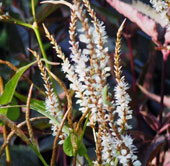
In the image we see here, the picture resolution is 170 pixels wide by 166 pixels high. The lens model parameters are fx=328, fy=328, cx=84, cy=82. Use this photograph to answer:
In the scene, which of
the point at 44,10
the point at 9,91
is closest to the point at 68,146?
the point at 9,91

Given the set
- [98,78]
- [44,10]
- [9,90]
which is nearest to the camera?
[98,78]

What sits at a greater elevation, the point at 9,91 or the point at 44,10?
the point at 44,10

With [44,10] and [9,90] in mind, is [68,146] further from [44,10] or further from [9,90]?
[44,10]

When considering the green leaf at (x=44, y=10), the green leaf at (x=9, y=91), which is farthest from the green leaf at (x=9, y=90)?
the green leaf at (x=44, y=10)

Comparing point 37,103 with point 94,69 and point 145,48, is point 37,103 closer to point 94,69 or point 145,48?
point 94,69

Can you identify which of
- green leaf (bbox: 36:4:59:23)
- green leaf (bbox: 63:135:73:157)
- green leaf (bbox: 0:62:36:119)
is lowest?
green leaf (bbox: 63:135:73:157)

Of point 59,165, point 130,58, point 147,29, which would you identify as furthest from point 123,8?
point 59,165

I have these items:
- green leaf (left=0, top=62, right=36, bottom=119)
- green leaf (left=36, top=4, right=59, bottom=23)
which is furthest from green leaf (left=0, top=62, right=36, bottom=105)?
green leaf (left=36, top=4, right=59, bottom=23)

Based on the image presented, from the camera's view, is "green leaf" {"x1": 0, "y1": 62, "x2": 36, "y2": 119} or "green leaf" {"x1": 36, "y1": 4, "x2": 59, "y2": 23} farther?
"green leaf" {"x1": 36, "y1": 4, "x2": 59, "y2": 23}

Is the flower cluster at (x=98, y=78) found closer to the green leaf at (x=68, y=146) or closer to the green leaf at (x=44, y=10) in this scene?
the green leaf at (x=68, y=146)

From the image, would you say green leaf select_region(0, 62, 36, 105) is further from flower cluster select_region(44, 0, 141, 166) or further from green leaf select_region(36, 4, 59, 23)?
green leaf select_region(36, 4, 59, 23)

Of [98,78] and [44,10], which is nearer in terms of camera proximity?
[98,78]
